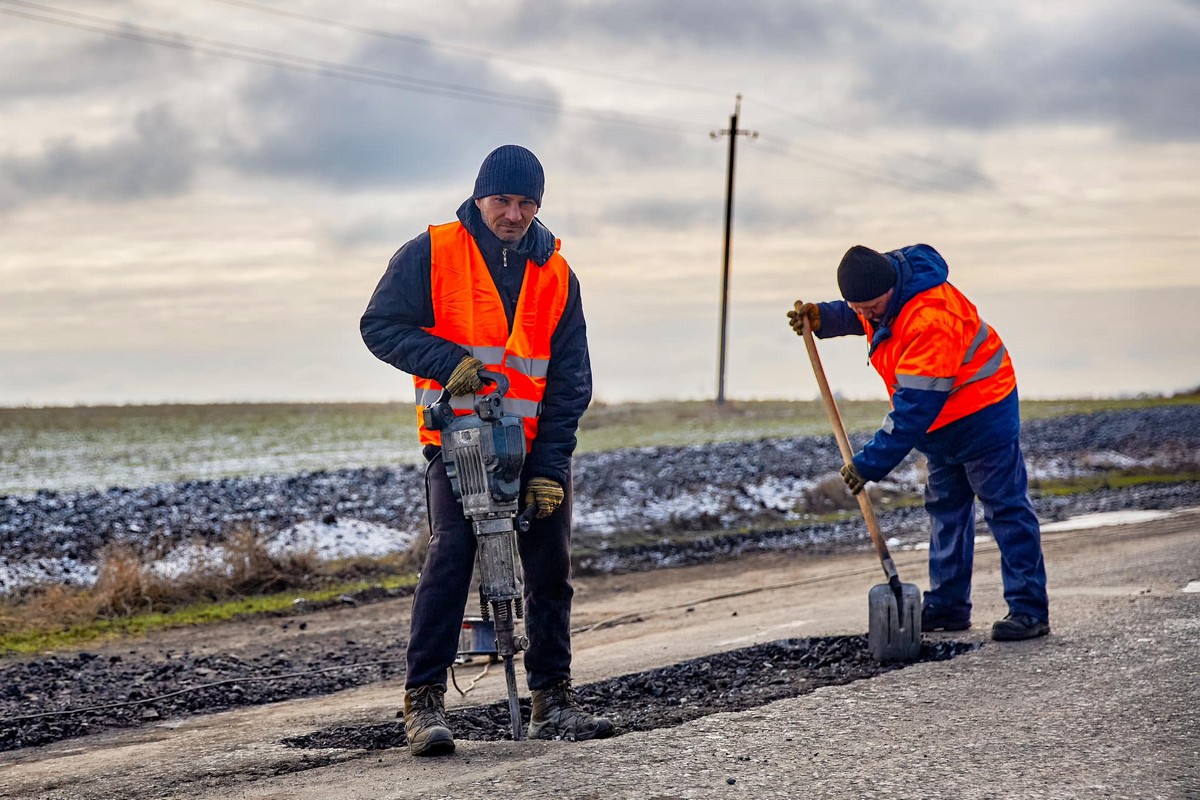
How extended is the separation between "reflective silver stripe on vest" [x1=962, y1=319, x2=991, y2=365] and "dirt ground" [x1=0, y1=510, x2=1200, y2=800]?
1.57 m

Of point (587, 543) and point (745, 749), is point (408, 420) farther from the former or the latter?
point (745, 749)

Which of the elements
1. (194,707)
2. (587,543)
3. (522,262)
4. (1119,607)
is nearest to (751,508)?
(587,543)

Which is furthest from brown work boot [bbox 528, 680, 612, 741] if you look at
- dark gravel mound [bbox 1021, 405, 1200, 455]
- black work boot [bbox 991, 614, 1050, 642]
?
dark gravel mound [bbox 1021, 405, 1200, 455]

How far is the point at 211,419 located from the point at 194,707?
3281 centimetres

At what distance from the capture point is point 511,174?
16.2ft

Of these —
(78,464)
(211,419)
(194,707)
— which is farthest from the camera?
(211,419)

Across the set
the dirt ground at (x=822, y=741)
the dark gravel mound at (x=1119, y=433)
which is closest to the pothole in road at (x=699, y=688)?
the dirt ground at (x=822, y=741)

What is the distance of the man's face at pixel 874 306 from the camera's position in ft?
21.0

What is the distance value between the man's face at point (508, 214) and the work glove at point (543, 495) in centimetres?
102

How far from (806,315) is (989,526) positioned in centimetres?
161

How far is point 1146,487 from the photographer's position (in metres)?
16.9

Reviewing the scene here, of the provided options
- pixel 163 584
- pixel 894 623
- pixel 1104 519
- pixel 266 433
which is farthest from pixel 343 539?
pixel 266 433

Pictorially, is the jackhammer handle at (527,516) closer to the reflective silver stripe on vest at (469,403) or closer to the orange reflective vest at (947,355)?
the reflective silver stripe on vest at (469,403)

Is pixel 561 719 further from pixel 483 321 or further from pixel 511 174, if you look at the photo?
pixel 511 174
